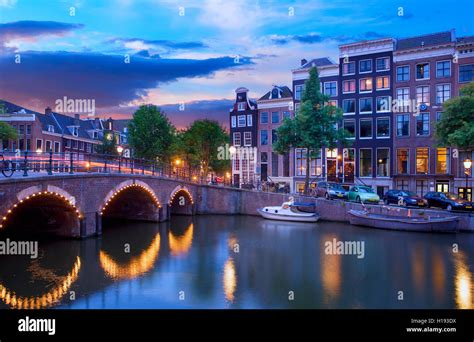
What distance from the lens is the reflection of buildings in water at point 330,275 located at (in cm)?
1655

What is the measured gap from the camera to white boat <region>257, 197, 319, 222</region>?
117 ft

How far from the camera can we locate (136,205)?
36.3 m

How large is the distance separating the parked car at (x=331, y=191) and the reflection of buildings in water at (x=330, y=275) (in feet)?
43.0

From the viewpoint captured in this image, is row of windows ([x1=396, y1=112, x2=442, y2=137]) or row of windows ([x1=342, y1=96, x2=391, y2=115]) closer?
row of windows ([x1=396, y1=112, x2=442, y2=137])

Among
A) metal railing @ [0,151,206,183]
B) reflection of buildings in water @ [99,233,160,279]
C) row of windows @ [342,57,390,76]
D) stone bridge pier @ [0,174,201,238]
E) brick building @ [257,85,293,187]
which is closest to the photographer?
reflection of buildings in water @ [99,233,160,279]

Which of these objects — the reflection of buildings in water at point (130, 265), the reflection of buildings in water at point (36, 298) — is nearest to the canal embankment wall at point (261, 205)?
the reflection of buildings in water at point (130, 265)

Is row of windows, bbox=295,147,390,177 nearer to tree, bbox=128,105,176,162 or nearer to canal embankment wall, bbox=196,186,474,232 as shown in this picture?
canal embankment wall, bbox=196,186,474,232

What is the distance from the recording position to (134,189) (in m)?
33.5

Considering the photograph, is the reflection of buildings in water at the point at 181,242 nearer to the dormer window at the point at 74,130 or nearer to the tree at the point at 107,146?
the tree at the point at 107,146

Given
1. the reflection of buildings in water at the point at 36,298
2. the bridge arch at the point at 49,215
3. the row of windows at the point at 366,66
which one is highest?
the row of windows at the point at 366,66

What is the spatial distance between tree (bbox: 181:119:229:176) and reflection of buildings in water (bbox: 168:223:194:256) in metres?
27.5

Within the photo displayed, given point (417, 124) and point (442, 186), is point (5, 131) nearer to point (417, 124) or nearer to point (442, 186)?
point (417, 124)

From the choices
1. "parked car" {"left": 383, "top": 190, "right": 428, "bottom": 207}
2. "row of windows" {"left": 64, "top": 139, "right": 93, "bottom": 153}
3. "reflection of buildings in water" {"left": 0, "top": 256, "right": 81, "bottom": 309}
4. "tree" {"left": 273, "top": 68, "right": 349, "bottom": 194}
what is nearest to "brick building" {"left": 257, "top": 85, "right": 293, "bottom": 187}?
"tree" {"left": 273, "top": 68, "right": 349, "bottom": 194}
